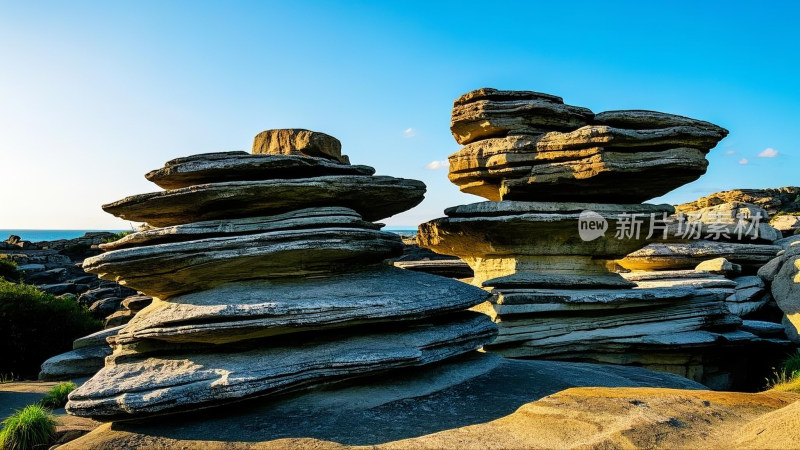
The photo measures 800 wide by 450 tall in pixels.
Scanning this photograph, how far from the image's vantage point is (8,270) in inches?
1280

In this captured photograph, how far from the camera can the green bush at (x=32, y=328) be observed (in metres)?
18.9

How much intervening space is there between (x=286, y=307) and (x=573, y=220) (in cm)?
906

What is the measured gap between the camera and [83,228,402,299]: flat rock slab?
30.8 feet

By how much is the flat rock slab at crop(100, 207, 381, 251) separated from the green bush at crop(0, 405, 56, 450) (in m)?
3.14

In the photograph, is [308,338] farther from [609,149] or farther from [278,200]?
[609,149]

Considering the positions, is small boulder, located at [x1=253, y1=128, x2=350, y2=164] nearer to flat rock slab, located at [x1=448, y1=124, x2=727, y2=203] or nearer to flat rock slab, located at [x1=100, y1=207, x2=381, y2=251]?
Answer: flat rock slab, located at [x1=100, y1=207, x2=381, y2=251]

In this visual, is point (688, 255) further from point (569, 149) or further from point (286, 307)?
point (286, 307)

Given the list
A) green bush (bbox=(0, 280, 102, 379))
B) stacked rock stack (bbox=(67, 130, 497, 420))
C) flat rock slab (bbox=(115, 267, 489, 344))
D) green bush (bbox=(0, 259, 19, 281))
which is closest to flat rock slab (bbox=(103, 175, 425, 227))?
stacked rock stack (bbox=(67, 130, 497, 420))

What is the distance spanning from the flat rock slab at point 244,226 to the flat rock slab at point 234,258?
0.82 feet

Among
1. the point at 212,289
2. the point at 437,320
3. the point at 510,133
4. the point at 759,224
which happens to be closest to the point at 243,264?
the point at 212,289

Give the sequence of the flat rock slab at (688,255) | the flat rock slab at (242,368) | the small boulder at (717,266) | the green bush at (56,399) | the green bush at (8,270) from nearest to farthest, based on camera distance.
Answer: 1. the flat rock slab at (242,368)
2. the green bush at (56,399)
3. the small boulder at (717,266)
4. the flat rock slab at (688,255)
5. the green bush at (8,270)

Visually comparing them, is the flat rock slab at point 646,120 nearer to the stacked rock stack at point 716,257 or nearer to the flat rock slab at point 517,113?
the flat rock slab at point 517,113

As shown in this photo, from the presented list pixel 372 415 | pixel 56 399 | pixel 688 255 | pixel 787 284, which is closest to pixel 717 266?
pixel 688 255

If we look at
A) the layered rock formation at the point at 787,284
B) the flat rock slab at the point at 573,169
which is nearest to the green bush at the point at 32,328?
the flat rock slab at the point at 573,169
